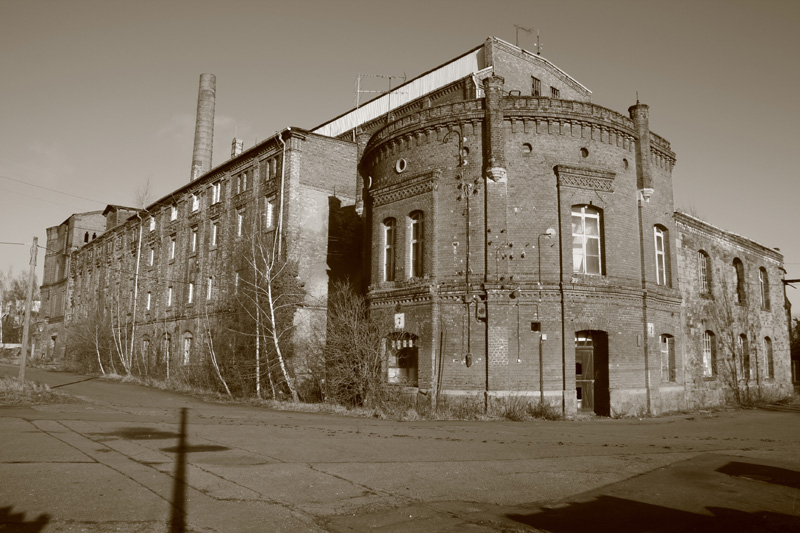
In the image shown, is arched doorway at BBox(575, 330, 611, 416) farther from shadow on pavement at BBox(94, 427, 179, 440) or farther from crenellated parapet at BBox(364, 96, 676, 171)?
shadow on pavement at BBox(94, 427, 179, 440)

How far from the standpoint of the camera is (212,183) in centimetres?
3222

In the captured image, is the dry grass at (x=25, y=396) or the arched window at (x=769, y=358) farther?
the arched window at (x=769, y=358)

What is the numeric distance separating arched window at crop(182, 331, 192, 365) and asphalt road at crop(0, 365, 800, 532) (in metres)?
17.9

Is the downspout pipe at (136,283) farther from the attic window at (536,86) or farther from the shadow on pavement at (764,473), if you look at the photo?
the shadow on pavement at (764,473)

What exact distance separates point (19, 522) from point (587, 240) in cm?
1634

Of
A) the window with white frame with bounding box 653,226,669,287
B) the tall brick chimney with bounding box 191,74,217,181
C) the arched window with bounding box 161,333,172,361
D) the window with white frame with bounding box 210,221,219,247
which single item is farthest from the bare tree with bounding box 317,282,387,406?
the tall brick chimney with bounding box 191,74,217,181

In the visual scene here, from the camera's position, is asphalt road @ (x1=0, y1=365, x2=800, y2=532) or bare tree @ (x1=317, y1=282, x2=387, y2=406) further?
bare tree @ (x1=317, y1=282, x2=387, y2=406)

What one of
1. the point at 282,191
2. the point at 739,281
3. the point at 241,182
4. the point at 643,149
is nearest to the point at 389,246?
the point at 282,191

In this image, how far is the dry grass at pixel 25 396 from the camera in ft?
59.0

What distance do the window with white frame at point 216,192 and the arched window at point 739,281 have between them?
2602 centimetres

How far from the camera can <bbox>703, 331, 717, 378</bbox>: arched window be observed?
2391cm

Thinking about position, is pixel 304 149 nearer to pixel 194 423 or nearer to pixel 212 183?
pixel 212 183

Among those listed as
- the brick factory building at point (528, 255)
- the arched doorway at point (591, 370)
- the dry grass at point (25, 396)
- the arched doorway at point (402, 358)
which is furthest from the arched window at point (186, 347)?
the arched doorway at point (591, 370)

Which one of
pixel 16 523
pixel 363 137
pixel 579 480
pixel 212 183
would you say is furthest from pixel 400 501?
pixel 212 183
